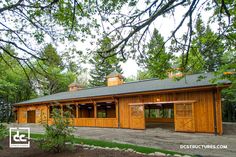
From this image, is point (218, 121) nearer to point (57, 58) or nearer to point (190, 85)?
point (190, 85)

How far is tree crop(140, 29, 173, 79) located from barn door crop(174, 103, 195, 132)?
8038 millimetres

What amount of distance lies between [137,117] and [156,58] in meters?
10.7

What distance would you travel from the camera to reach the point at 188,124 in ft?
45.1

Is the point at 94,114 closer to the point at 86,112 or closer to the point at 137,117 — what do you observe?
the point at 137,117

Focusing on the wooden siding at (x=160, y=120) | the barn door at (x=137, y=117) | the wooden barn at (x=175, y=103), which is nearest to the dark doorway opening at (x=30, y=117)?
Answer: the wooden barn at (x=175, y=103)

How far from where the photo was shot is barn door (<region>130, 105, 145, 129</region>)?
636 inches

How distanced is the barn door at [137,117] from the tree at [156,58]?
9.87 m

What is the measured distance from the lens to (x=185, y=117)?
1398cm

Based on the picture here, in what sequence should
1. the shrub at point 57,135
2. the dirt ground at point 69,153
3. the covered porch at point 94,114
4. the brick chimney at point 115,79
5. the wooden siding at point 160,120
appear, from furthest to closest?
the brick chimney at point 115,79
the wooden siding at point 160,120
the covered porch at point 94,114
the shrub at point 57,135
the dirt ground at point 69,153

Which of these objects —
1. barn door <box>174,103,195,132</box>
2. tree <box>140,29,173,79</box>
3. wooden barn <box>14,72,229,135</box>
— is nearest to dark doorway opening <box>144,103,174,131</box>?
wooden barn <box>14,72,229,135</box>

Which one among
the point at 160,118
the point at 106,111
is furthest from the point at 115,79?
the point at 160,118

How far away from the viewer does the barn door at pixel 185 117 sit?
539 inches

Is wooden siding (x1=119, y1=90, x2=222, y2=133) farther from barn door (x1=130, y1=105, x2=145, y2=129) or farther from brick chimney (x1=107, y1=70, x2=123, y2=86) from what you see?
brick chimney (x1=107, y1=70, x2=123, y2=86)

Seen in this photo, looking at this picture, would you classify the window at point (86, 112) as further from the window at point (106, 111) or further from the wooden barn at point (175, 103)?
the wooden barn at point (175, 103)
